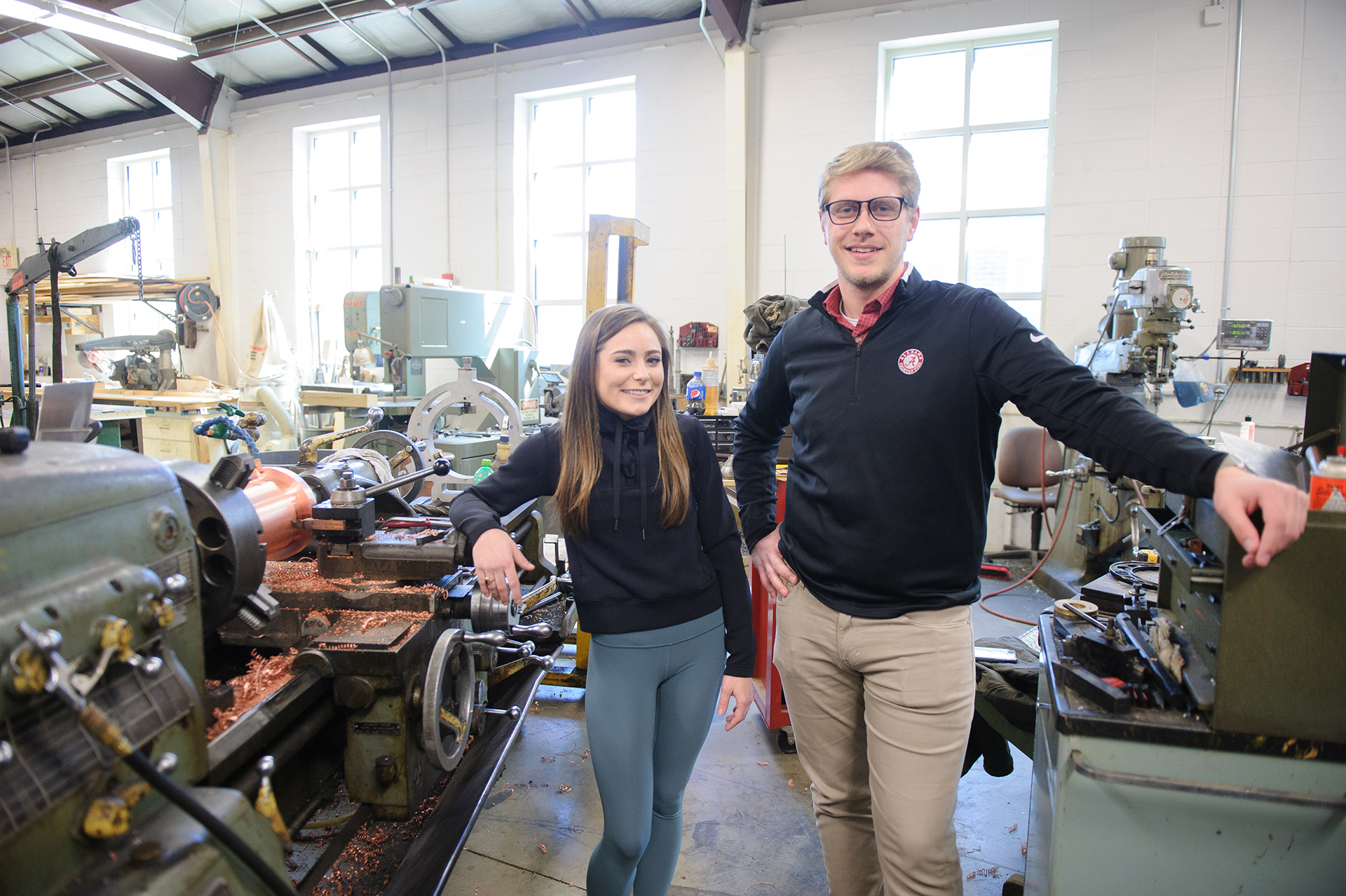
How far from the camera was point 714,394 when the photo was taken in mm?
3883

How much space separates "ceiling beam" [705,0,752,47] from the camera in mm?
4188

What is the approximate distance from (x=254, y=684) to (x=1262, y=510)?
4.74ft

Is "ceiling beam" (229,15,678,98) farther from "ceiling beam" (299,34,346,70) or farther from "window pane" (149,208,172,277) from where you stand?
"window pane" (149,208,172,277)

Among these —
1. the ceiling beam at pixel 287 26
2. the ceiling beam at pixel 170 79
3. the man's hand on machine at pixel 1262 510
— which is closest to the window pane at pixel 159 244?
the ceiling beam at pixel 170 79

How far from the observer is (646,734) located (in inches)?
47.9

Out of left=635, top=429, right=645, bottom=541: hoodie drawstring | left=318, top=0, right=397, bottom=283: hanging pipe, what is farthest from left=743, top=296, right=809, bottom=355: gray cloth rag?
left=318, top=0, right=397, bottom=283: hanging pipe

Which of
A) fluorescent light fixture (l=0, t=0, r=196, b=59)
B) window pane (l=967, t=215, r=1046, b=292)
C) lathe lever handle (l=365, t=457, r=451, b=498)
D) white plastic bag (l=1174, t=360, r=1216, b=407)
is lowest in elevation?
lathe lever handle (l=365, t=457, r=451, b=498)

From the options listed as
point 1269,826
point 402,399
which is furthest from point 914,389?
point 402,399

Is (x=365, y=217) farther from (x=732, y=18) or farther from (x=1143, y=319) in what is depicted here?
(x=1143, y=319)

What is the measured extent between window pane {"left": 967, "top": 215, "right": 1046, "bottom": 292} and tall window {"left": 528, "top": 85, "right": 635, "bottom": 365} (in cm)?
244

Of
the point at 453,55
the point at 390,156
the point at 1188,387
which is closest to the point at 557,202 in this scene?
the point at 453,55

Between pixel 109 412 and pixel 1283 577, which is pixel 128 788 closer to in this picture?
pixel 1283 577

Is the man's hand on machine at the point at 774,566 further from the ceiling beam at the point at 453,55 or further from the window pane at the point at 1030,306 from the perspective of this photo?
the ceiling beam at the point at 453,55

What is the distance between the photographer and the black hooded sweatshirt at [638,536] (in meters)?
1.23
